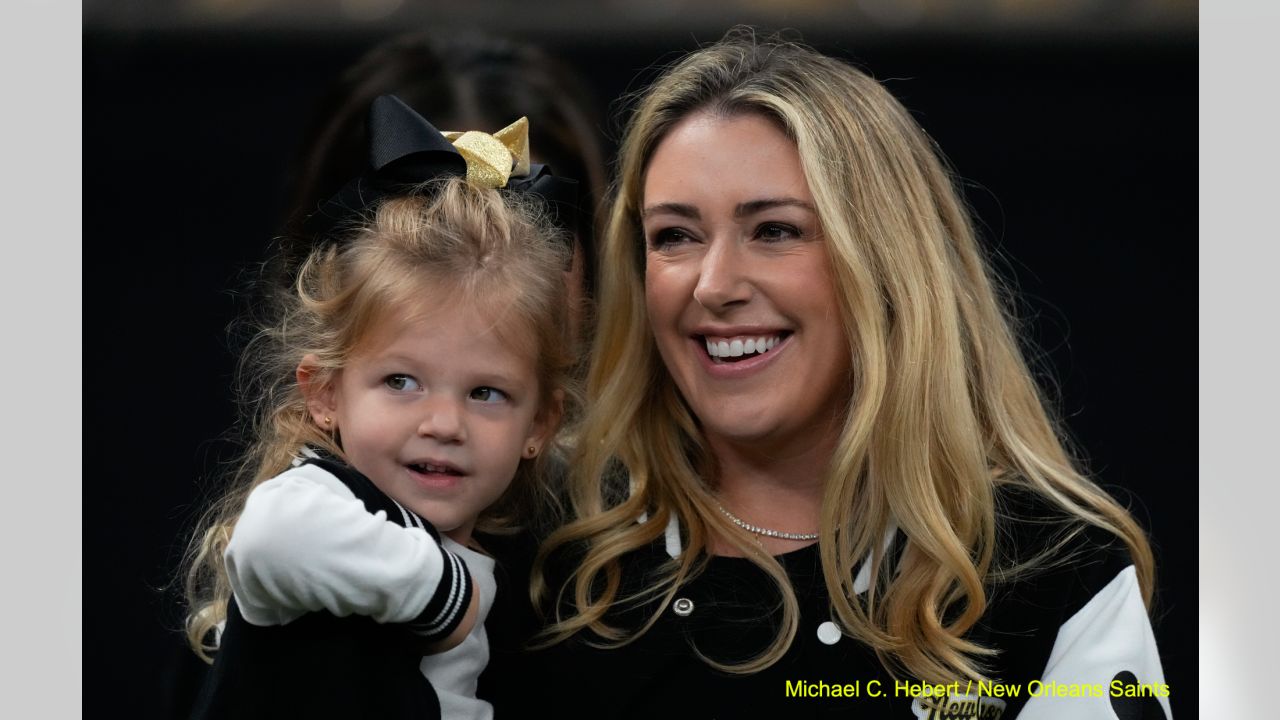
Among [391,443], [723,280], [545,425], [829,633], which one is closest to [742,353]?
[723,280]

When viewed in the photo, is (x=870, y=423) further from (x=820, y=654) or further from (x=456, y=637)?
(x=456, y=637)

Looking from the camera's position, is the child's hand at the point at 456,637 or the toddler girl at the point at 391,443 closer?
the toddler girl at the point at 391,443

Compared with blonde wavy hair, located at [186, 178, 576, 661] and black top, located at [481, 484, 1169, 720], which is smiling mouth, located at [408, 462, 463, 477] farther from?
black top, located at [481, 484, 1169, 720]

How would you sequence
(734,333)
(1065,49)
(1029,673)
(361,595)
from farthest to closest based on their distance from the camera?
(1065,49), (734,333), (1029,673), (361,595)

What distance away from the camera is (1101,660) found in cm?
187

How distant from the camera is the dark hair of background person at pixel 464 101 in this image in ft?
9.71

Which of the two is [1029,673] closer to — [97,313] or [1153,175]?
Answer: [1153,175]

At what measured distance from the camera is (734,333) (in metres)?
2.04

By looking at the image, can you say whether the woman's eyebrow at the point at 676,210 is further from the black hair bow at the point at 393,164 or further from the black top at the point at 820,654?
the black top at the point at 820,654

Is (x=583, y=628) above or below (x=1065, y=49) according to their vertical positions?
below

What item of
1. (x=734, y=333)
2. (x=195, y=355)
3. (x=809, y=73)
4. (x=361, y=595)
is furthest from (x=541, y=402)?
(x=195, y=355)

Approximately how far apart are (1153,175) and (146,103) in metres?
2.49

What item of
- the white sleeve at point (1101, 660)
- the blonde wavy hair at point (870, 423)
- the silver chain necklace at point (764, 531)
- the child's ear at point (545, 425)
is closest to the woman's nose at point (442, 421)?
the child's ear at point (545, 425)

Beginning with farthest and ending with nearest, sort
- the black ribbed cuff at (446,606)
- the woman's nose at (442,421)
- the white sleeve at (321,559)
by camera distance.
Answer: the woman's nose at (442,421) < the black ribbed cuff at (446,606) < the white sleeve at (321,559)
